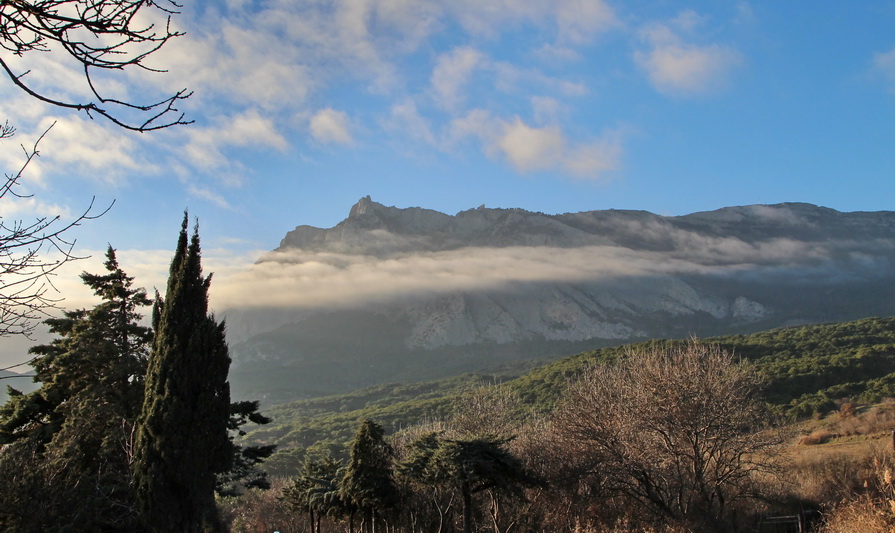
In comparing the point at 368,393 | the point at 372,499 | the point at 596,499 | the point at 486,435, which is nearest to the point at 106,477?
the point at 372,499

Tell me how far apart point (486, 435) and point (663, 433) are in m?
5.92

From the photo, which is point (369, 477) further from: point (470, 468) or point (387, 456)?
point (470, 468)

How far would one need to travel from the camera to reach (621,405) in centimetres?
2067

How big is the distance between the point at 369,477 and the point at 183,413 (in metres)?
6.40

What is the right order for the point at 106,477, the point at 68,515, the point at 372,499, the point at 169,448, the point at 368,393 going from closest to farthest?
the point at 68,515
the point at 169,448
the point at 106,477
the point at 372,499
the point at 368,393

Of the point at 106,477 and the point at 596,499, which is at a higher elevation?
the point at 106,477

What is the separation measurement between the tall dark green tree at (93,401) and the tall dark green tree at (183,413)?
30.8 inches

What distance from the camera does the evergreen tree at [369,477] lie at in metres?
19.4

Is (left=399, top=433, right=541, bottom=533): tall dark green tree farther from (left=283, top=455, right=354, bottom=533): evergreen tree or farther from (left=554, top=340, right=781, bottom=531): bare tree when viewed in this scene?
(left=283, top=455, right=354, bottom=533): evergreen tree

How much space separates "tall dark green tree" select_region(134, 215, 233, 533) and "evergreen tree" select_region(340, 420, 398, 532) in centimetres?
414

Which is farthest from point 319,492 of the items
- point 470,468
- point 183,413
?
point 470,468

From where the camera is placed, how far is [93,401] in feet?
69.9

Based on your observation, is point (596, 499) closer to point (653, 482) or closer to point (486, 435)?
point (653, 482)

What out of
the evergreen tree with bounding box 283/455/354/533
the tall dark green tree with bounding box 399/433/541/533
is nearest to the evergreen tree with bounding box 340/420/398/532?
the evergreen tree with bounding box 283/455/354/533
